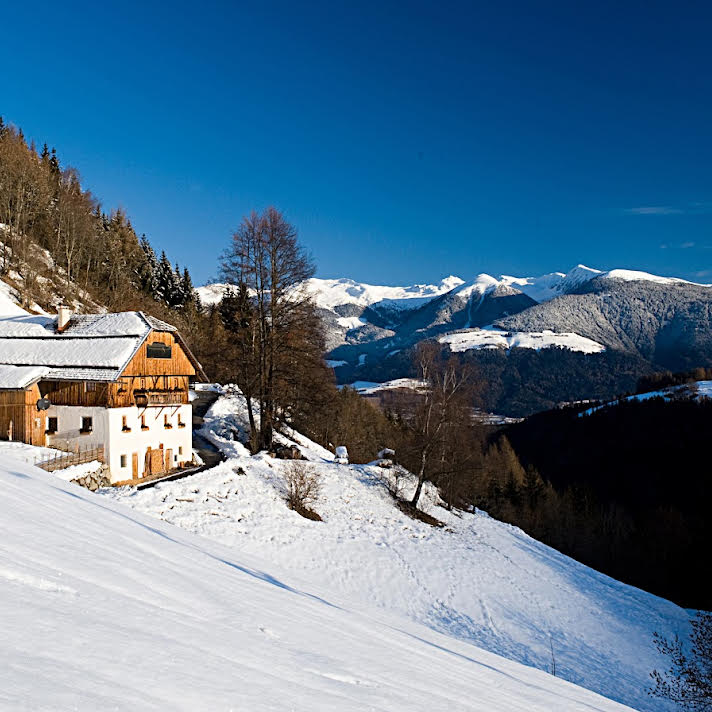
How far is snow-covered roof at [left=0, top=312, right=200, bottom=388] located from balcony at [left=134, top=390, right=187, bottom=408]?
6.34 feet

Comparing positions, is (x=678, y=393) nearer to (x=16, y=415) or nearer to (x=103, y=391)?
(x=103, y=391)

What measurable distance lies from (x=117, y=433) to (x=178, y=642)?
68.0 ft

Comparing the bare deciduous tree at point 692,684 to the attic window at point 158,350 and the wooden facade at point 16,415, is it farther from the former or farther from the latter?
the wooden facade at point 16,415

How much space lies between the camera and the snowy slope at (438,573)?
17.3 metres

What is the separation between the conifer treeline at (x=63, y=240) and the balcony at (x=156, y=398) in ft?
93.0

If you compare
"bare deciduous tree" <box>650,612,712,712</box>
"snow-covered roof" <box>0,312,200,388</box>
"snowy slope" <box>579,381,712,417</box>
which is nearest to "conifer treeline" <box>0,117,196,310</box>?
"snow-covered roof" <box>0,312,200,388</box>

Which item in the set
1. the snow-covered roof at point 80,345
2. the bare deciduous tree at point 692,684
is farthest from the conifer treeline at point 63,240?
the bare deciduous tree at point 692,684

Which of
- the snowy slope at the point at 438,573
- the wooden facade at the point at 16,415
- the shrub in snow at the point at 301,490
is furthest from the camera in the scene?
the shrub in snow at the point at 301,490

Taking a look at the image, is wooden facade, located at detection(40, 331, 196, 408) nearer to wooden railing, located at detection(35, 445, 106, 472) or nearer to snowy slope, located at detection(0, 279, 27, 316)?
wooden railing, located at detection(35, 445, 106, 472)

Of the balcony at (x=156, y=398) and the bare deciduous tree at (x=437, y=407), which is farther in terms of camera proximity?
the bare deciduous tree at (x=437, y=407)

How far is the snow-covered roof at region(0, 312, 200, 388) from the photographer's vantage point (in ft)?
74.7

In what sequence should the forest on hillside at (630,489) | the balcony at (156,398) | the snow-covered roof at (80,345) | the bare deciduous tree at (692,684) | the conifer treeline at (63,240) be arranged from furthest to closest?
the forest on hillside at (630,489) < the conifer treeline at (63,240) < the balcony at (156,398) < the snow-covered roof at (80,345) < the bare deciduous tree at (692,684)

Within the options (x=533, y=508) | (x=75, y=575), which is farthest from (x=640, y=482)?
(x=75, y=575)

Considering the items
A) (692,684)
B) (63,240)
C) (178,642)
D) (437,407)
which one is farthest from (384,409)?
(178,642)
